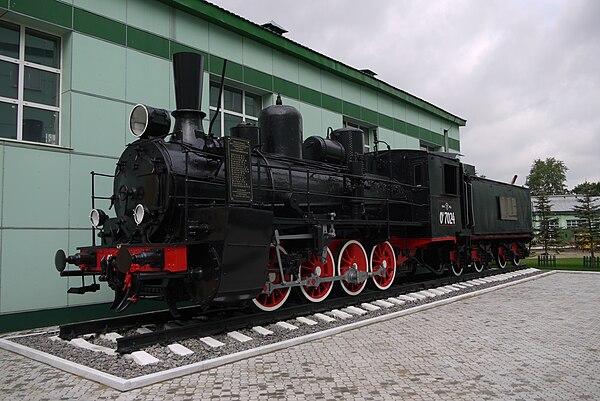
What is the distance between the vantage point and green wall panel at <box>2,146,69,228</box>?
7.51 m

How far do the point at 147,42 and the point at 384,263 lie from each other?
6.53 metres

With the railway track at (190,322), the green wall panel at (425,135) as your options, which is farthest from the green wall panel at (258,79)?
the green wall panel at (425,135)

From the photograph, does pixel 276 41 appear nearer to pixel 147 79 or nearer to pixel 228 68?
pixel 228 68

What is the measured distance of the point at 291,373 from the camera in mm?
4883

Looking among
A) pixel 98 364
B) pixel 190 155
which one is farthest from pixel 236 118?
pixel 98 364

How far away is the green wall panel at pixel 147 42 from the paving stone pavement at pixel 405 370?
19.5 feet

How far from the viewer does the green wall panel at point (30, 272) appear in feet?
→ 24.5

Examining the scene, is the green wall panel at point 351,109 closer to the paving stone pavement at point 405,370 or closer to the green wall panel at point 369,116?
the green wall panel at point 369,116

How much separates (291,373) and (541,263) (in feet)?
61.7

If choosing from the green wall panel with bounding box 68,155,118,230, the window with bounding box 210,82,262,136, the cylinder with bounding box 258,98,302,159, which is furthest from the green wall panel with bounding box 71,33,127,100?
the cylinder with bounding box 258,98,302,159

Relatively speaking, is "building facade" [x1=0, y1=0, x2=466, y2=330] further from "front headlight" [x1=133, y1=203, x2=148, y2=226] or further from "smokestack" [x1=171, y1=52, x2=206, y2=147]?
"front headlight" [x1=133, y1=203, x2=148, y2=226]

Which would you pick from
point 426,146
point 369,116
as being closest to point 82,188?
point 369,116

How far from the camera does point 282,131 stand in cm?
882

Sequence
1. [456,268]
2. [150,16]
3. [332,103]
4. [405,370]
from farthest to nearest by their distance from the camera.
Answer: [332,103] → [456,268] → [150,16] → [405,370]
